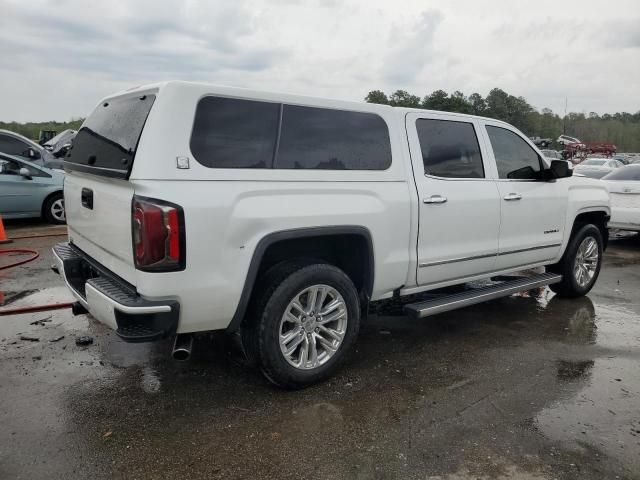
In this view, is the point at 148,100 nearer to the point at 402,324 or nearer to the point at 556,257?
the point at 402,324

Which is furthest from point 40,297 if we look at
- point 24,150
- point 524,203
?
point 24,150

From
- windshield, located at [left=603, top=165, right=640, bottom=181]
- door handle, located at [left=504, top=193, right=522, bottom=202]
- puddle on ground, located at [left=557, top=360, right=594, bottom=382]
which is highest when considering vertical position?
windshield, located at [left=603, top=165, right=640, bottom=181]

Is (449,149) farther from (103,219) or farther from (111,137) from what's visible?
(103,219)

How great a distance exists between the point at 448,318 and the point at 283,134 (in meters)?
2.86

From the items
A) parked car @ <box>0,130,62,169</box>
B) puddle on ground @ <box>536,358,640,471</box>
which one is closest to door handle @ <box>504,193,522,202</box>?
puddle on ground @ <box>536,358,640,471</box>

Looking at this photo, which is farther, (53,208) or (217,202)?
(53,208)

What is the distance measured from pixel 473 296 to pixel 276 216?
84.4 inches

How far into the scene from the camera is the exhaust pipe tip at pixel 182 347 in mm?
3193

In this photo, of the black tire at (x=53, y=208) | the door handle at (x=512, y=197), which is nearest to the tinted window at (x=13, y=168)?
the black tire at (x=53, y=208)

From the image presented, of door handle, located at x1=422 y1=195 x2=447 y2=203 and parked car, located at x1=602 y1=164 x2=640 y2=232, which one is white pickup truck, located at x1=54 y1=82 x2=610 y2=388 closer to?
door handle, located at x1=422 y1=195 x2=447 y2=203

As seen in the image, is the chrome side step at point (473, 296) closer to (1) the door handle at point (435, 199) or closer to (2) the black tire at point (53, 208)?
(1) the door handle at point (435, 199)

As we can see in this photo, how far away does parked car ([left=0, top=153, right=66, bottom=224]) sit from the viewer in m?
9.77

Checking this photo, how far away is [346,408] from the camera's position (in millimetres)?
3439

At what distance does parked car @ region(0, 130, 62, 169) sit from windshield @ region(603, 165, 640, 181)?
1153 cm
